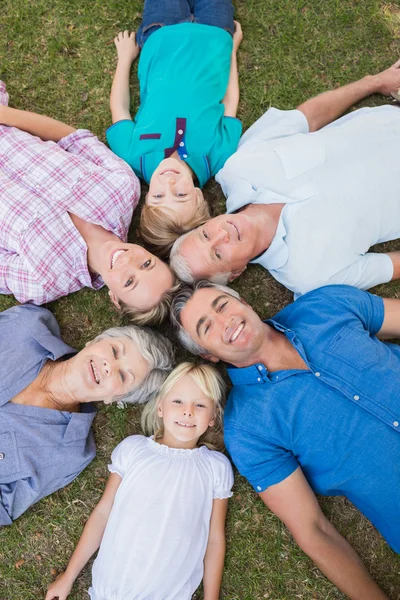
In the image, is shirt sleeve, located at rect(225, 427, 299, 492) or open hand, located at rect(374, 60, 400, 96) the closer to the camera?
shirt sleeve, located at rect(225, 427, 299, 492)

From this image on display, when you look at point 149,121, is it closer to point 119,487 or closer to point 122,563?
point 119,487

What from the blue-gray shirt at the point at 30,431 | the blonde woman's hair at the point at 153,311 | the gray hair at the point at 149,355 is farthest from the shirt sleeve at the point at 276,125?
the blue-gray shirt at the point at 30,431

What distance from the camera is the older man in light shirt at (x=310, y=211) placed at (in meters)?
3.46

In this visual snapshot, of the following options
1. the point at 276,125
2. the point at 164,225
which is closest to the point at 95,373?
the point at 164,225

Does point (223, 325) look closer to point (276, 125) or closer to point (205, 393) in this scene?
point (205, 393)

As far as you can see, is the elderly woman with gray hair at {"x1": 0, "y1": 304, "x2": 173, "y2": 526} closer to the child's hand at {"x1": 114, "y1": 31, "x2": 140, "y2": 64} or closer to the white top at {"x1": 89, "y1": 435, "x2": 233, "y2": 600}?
the white top at {"x1": 89, "y1": 435, "x2": 233, "y2": 600}

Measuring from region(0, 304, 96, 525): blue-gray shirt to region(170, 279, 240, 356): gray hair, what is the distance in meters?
0.88

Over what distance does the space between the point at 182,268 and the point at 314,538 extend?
2.08 metres

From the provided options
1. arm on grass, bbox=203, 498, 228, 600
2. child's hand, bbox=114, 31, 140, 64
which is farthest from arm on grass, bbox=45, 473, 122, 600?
child's hand, bbox=114, 31, 140, 64

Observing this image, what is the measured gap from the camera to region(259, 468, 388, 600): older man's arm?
10.8ft

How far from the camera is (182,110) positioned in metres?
3.93

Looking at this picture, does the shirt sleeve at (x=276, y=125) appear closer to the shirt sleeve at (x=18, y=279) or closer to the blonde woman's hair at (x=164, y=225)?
the blonde woman's hair at (x=164, y=225)

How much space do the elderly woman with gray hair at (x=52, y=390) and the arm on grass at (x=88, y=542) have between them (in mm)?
303

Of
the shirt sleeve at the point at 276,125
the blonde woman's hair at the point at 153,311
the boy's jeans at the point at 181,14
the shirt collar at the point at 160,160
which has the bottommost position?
the blonde woman's hair at the point at 153,311
